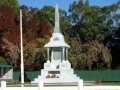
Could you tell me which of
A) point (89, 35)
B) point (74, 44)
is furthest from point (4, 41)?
point (89, 35)

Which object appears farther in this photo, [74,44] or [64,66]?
[74,44]

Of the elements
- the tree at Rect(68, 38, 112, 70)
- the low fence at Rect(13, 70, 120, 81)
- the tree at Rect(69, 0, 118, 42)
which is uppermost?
the tree at Rect(69, 0, 118, 42)

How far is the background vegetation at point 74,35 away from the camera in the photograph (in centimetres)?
5953

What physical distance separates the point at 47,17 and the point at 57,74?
118ft

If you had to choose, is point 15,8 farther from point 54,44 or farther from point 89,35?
point 54,44

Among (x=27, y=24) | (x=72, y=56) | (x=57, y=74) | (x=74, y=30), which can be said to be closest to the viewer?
(x=57, y=74)

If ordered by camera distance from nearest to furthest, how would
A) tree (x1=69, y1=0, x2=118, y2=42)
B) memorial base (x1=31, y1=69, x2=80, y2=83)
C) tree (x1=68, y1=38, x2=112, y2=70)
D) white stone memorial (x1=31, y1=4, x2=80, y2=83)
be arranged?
memorial base (x1=31, y1=69, x2=80, y2=83)
white stone memorial (x1=31, y1=4, x2=80, y2=83)
tree (x1=68, y1=38, x2=112, y2=70)
tree (x1=69, y1=0, x2=118, y2=42)

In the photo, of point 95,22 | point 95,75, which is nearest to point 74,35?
point 95,22

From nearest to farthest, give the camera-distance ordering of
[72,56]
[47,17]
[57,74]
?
[57,74], [72,56], [47,17]

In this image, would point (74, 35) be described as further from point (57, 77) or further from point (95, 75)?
point (57, 77)

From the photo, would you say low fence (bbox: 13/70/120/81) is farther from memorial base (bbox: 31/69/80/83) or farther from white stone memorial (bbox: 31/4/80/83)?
memorial base (bbox: 31/69/80/83)

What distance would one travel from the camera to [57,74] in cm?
4428

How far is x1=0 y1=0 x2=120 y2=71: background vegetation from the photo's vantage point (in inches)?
2344

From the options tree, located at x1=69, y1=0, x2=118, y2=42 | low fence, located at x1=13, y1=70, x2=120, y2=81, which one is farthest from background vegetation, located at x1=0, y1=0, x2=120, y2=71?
low fence, located at x1=13, y1=70, x2=120, y2=81
